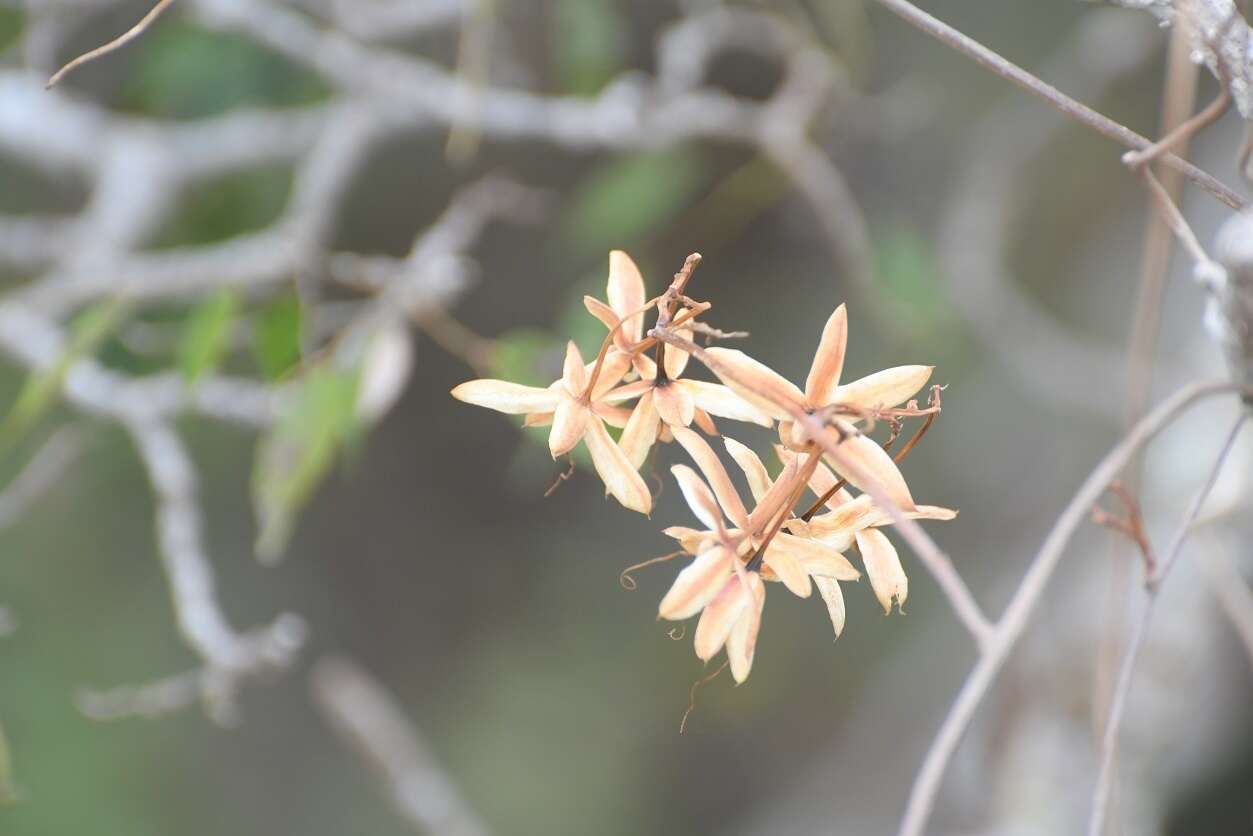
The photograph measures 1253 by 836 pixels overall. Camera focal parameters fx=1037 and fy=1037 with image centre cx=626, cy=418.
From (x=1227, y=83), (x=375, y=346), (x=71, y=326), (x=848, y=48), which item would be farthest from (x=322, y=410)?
(x=848, y=48)

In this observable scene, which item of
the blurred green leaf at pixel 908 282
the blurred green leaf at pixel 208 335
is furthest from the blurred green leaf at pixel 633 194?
the blurred green leaf at pixel 208 335

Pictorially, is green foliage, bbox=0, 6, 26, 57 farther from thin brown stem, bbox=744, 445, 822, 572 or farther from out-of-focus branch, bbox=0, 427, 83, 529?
thin brown stem, bbox=744, 445, 822, 572

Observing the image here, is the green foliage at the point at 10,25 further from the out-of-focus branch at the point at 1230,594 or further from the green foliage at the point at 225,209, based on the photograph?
the out-of-focus branch at the point at 1230,594

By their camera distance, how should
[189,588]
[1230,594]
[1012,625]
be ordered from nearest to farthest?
[1012,625]
[1230,594]
[189,588]

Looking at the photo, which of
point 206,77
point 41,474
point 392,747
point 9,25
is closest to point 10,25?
point 9,25

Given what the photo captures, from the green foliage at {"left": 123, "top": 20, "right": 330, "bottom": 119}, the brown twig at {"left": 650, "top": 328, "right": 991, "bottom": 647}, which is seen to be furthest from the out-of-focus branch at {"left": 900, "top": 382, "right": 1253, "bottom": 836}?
the green foliage at {"left": 123, "top": 20, "right": 330, "bottom": 119}

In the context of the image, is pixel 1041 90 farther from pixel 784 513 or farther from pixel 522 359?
pixel 522 359

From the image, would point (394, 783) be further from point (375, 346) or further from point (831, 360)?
point (831, 360)
